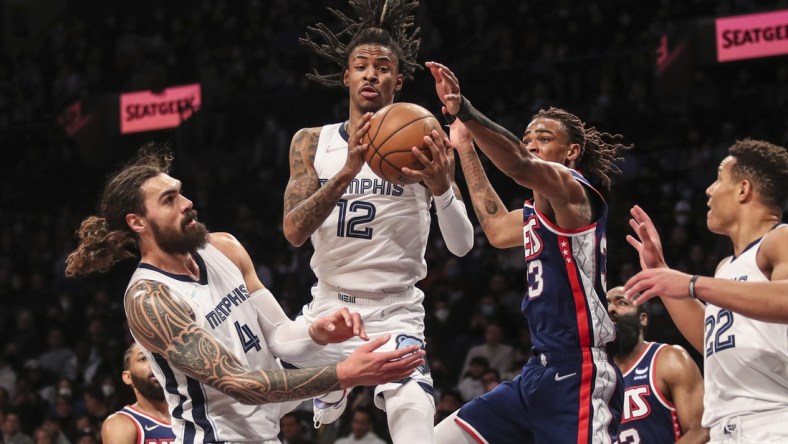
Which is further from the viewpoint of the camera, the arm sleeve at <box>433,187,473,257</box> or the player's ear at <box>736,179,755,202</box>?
the arm sleeve at <box>433,187,473,257</box>

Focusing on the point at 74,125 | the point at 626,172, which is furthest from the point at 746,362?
the point at 74,125

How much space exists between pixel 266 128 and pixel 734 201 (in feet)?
35.7

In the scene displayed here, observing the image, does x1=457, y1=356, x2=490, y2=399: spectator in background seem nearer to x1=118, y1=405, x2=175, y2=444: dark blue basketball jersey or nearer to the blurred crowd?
the blurred crowd

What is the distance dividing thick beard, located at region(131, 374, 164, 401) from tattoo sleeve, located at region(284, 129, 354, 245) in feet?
5.08

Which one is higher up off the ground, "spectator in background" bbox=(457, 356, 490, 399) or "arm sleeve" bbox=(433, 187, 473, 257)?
"arm sleeve" bbox=(433, 187, 473, 257)

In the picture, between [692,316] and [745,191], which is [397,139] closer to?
[745,191]

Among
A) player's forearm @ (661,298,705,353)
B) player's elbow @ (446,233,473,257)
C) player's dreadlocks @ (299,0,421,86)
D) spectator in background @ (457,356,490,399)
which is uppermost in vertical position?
player's dreadlocks @ (299,0,421,86)

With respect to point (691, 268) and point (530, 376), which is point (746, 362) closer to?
point (530, 376)

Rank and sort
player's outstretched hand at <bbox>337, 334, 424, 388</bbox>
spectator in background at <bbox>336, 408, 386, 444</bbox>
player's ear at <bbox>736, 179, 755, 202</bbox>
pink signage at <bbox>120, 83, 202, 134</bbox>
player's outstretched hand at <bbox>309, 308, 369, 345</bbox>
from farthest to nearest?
pink signage at <bbox>120, 83, 202, 134</bbox>
spectator in background at <bbox>336, 408, 386, 444</bbox>
player's ear at <bbox>736, 179, 755, 202</bbox>
player's outstretched hand at <bbox>309, 308, 369, 345</bbox>
player's outstretched hand at <bbox>337, 334, 424, 388</bbox>

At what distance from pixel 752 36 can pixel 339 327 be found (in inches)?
387

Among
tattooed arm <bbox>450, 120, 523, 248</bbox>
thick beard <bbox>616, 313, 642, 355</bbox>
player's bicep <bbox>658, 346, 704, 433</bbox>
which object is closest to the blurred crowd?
→ thick beard <bbox>616, 313, 642, 355</bbox>

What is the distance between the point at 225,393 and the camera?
12.7 feet

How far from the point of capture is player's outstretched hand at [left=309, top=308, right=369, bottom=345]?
13.1 ft

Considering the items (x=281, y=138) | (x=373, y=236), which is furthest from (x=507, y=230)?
(x=281, y=138)
